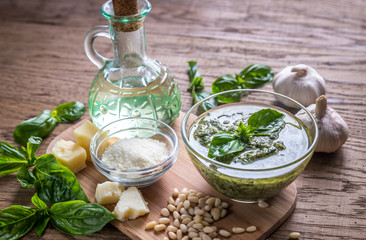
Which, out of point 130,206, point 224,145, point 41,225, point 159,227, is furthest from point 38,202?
point 224,145

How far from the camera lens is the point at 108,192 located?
1587mm

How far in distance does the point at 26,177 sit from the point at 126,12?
689 millimetres

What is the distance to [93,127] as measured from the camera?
1.83 m

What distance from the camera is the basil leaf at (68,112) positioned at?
206 centimetres

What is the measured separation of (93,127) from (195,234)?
62cm

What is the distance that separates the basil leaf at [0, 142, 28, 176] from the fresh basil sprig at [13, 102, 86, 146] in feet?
0.71

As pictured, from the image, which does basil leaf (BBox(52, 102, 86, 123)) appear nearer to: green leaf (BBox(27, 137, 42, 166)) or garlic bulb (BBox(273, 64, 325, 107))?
green leaf (BBox(27, 137, 42, 166))

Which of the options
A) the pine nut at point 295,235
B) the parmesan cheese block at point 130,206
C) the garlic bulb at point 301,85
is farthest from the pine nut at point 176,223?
the garlic bulb at point 301,85

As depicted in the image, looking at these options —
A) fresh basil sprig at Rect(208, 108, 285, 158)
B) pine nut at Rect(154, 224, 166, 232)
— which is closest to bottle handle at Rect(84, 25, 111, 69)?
fresh basil sprig at Rect(208, 108, 285, 158)

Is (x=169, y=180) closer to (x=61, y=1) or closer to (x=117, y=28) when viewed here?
(x=117, y=28)

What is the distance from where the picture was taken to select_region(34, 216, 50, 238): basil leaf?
4.94ft

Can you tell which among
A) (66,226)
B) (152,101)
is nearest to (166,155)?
(152,101)

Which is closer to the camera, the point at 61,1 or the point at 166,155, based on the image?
the point at 166,155

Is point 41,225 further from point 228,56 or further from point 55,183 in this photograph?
point 228,56
